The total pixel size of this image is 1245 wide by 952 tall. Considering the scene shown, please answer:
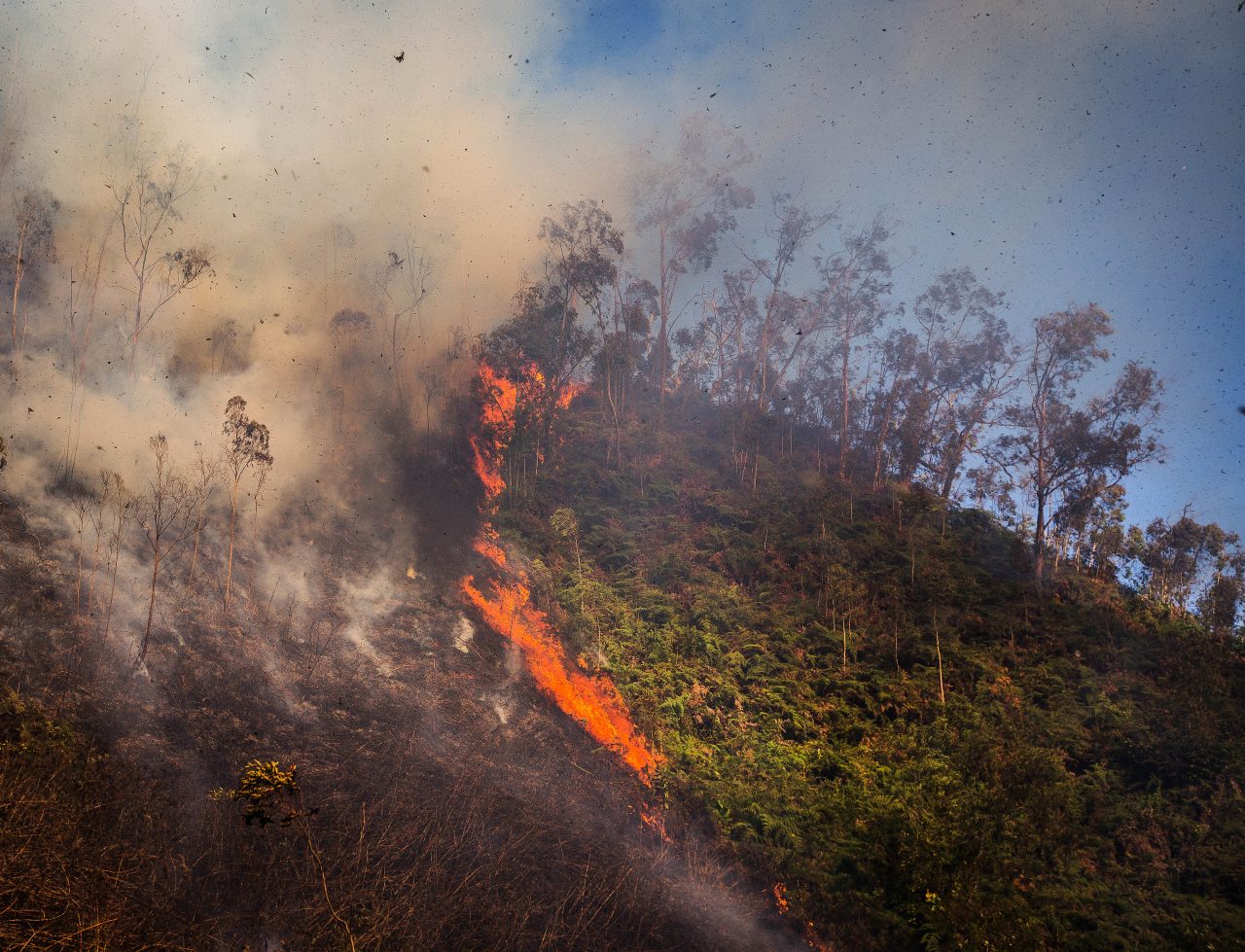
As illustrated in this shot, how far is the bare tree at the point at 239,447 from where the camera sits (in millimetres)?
23641

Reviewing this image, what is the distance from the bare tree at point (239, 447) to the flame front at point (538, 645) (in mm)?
9312

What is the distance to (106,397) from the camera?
27.0 metres

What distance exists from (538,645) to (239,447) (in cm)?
1514

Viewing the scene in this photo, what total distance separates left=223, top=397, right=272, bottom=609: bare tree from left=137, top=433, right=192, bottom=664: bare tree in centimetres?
151

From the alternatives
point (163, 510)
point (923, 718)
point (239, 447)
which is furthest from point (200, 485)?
point (923, 718)

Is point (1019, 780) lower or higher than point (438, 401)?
lower

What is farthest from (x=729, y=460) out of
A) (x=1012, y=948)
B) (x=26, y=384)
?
(x=26, y=384)

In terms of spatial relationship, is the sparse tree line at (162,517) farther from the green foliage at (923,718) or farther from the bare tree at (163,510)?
the green foliage at (923,718)

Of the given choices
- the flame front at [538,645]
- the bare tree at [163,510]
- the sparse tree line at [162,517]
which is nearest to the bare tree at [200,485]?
the sparse tree line at [162,517]

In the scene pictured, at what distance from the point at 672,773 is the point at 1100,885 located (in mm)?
9176

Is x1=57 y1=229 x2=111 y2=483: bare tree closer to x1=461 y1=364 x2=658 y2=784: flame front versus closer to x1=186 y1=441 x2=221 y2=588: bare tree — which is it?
x1=186 y1=441 x2=221 y2=588: bare tree

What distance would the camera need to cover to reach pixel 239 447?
954 inches

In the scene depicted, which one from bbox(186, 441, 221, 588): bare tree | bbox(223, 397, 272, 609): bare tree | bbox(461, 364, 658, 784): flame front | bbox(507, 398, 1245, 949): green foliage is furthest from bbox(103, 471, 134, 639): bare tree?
bbox(507, 398, 1245, 949): green foliage

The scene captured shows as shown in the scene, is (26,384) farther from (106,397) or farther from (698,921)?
(698,921)
